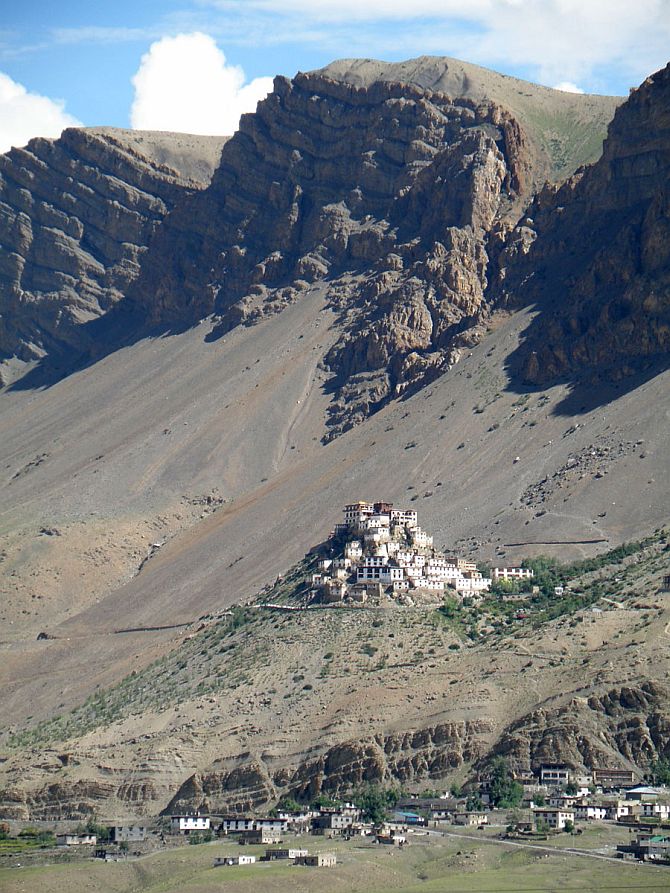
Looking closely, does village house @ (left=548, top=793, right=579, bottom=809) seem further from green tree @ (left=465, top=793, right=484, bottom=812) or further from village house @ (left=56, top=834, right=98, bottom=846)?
village house @ (left=56, top=834, right=98, bottom=846)

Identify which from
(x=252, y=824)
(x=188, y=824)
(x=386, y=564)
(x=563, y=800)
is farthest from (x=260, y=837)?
(x=386, y=564)

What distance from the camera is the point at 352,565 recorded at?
161250 millimetres

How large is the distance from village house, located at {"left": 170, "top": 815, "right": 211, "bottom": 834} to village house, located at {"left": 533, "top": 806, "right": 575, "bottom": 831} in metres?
18.6

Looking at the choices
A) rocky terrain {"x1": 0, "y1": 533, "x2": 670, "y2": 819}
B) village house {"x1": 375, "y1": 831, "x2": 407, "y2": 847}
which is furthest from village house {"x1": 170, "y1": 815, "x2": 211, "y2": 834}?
village house {"x1": 375, "y1": 831, "x2": 407, "y2": 847}

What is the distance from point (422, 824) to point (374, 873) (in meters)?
11.3

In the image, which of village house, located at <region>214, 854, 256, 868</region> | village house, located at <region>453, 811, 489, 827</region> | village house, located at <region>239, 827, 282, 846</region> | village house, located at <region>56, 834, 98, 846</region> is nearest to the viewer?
village house, located at <region>214, 854, 256, 868</region>

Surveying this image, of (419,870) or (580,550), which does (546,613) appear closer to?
(580,550)

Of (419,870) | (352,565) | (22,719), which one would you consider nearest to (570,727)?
(419,870)

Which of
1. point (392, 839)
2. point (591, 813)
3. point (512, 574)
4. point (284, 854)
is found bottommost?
point (284, 854)

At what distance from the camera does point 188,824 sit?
11975 centimetres

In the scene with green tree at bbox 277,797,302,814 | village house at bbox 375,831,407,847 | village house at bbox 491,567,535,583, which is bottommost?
village house at bbox 375,831,407,847

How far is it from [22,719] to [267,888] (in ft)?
234

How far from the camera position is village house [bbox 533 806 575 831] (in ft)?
362

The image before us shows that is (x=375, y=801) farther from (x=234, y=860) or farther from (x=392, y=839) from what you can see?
(x=234, y=860)
